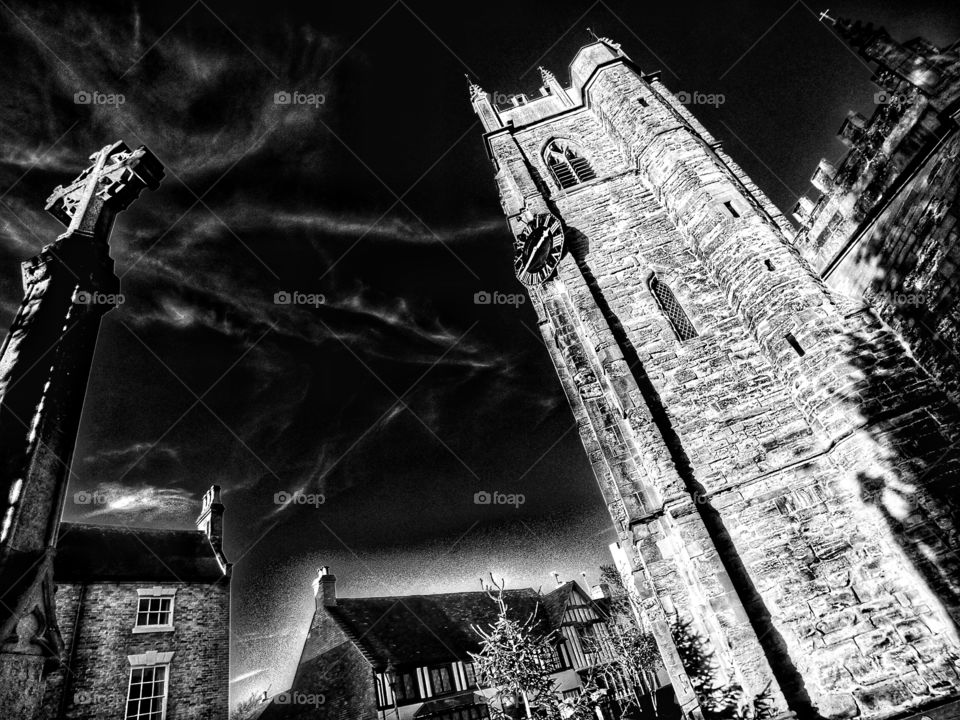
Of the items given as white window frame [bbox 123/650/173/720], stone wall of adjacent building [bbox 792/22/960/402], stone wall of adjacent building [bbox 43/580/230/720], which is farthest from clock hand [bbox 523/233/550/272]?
white window frame [bbox 123/650/173/720]

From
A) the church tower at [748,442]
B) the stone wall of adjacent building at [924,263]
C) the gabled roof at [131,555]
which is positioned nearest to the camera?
the church tower at [748,442]

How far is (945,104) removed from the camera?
7363mm

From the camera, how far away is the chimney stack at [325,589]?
24.6 meters

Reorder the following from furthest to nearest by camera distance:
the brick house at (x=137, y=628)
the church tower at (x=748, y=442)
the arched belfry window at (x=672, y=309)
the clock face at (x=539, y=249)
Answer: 1. the brick house at (x=137, y=628)
2. the clock face at (x=539, y=249)
3. the arched belfry window at (x=672, y=309)
4. the church tower at (x=748, y=442)

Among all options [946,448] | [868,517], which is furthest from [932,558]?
[946,448]

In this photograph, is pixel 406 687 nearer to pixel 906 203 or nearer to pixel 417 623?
pixel 417 623

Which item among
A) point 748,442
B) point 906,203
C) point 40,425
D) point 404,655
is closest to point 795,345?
point 748,442

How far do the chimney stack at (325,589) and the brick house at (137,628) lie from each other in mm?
6661

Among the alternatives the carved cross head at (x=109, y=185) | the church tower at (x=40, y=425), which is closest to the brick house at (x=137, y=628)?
the church tower at (x=40, y=425)

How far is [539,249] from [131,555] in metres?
19.5

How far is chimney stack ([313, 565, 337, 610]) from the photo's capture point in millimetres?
24592

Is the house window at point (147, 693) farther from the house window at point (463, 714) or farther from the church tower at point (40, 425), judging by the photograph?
the church tower at point (40, 425)

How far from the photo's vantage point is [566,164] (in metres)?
16.8

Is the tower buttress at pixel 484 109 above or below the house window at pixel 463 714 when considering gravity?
above
